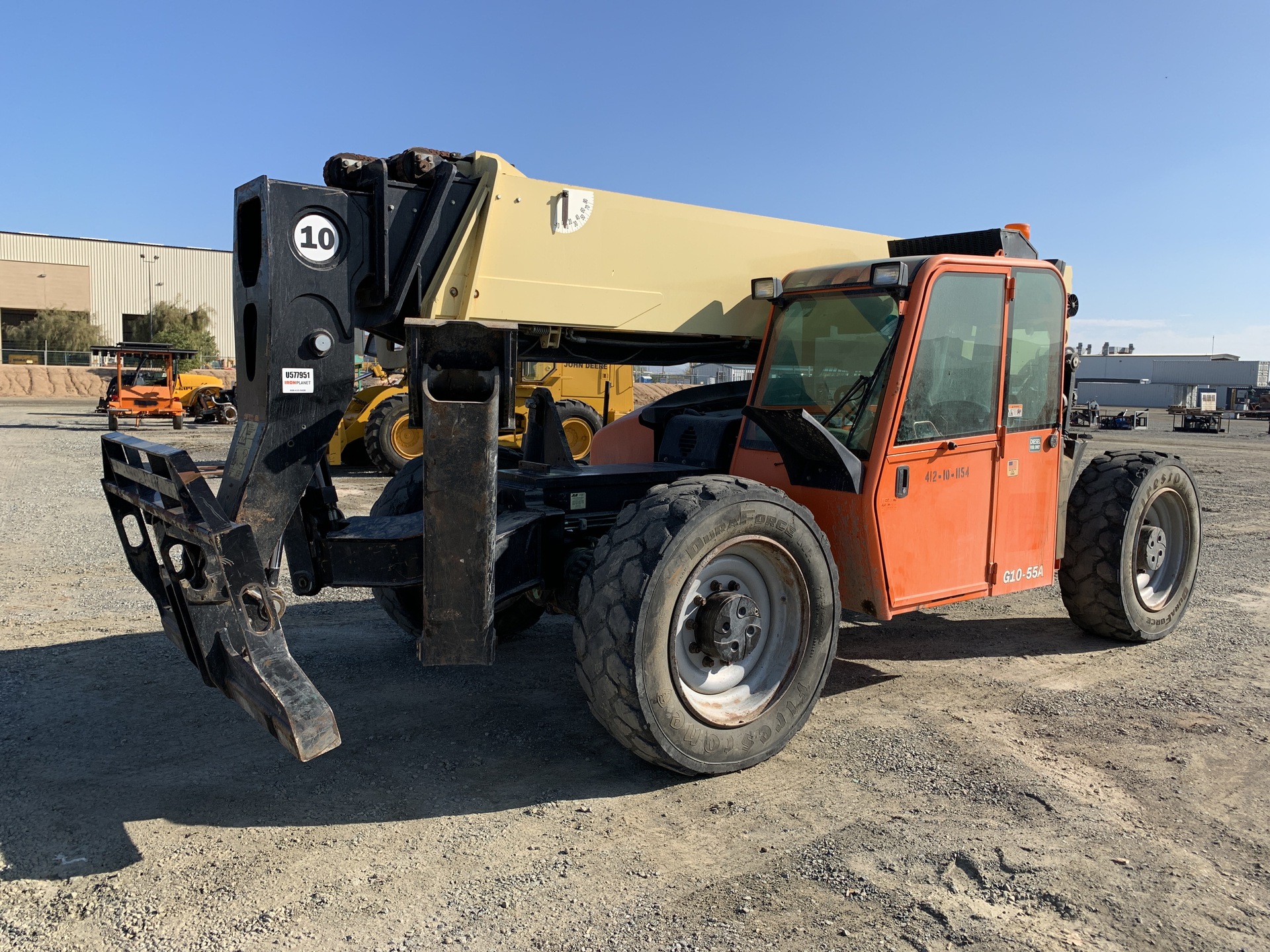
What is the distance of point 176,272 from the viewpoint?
2630 inches

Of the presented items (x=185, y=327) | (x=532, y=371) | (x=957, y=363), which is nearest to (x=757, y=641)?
(x=957, y=363)

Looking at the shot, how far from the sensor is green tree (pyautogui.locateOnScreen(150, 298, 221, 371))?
2362 inches

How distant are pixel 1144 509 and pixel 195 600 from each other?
5.96 metres

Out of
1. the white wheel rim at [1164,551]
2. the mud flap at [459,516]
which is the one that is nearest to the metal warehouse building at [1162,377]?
the white wheel rim at [1164,551]

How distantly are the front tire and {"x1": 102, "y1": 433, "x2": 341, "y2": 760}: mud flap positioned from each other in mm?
1160

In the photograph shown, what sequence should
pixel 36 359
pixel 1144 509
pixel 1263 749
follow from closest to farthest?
pixel 1263 749 → pixel 1144 509 → pixel 36 359

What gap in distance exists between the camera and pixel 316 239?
4062 mm

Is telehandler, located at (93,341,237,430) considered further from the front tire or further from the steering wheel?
the front tire

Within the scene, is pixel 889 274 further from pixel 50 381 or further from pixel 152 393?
pixel 50 381

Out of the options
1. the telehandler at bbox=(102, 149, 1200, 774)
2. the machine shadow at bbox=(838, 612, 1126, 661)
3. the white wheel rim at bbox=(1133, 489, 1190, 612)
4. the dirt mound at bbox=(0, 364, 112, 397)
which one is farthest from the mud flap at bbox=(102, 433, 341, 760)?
the dirt mound at bbox=(0, 364, 112, 397)

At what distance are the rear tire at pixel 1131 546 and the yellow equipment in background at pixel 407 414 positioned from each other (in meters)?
9.05

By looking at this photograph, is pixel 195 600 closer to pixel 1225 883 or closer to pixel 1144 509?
pixel 1225 883

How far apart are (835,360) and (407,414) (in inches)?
435

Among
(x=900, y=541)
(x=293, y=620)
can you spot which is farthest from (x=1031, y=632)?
(x=293, y=620)
